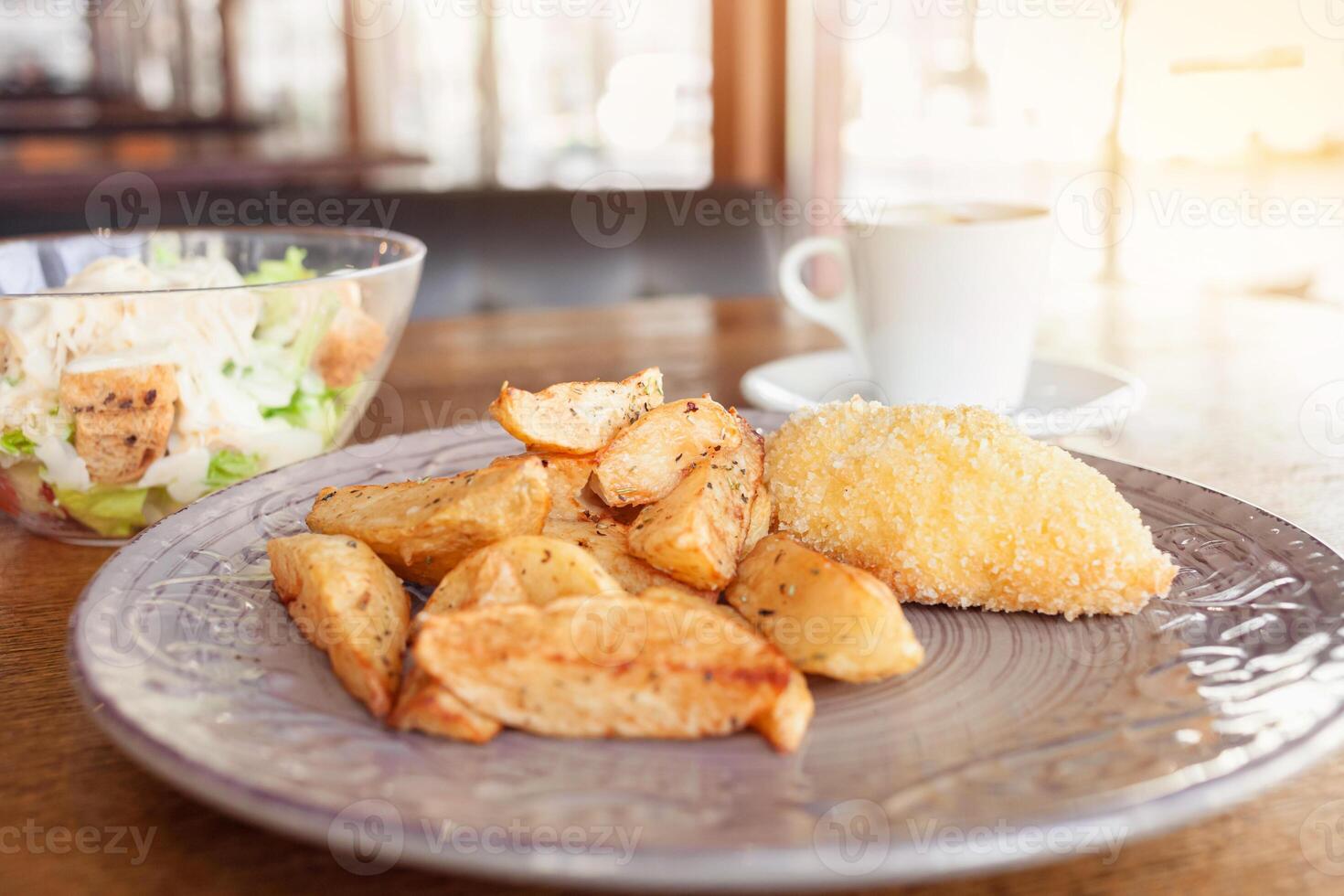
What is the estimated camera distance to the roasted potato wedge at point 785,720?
1.89ft

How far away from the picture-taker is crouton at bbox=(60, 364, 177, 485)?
99 centimetres

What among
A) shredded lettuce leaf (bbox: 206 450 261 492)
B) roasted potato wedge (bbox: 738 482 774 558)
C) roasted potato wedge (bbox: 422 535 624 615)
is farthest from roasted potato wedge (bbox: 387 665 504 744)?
shredded lettuce leaf (bbox: 206 450 261 492)

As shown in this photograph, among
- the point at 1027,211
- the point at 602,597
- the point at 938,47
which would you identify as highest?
the point at 938,47

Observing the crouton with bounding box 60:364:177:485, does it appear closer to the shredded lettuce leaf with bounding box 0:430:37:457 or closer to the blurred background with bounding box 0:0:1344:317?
the shredded lettuce leaf with bounding box 0:430:37:457

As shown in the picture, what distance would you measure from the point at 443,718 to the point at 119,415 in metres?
0.60

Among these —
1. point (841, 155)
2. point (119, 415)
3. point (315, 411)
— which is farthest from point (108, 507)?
point (841, 155)

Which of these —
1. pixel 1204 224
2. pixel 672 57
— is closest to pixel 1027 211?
pixel 1204 224

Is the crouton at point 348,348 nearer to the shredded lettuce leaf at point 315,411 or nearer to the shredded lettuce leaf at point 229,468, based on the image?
the shredded lettuce leaf at point 315,411

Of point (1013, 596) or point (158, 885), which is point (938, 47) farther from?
point (158, 885)

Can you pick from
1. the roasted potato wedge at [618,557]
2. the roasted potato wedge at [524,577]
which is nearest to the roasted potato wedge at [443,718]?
the roasted potato wedge at [524,577]

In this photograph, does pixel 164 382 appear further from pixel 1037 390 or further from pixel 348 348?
pixel 1037 390

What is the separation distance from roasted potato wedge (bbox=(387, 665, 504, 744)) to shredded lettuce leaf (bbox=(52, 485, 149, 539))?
1.90 ft

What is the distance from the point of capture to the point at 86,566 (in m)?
0.97

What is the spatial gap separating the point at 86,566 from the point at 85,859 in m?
0.48
